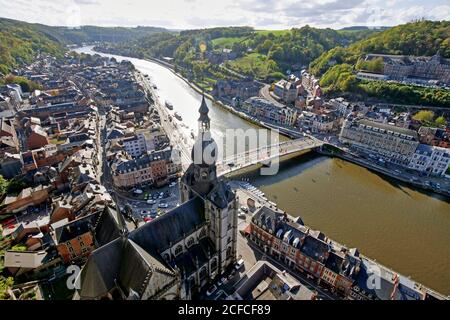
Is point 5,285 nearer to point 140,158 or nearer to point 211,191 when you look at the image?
point 211,191

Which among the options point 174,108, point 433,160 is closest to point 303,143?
point 433,160

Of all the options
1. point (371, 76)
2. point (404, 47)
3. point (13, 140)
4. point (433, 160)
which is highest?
point (404, 47)

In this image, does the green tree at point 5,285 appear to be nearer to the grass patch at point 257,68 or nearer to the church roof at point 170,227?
the church roof at point 170,227

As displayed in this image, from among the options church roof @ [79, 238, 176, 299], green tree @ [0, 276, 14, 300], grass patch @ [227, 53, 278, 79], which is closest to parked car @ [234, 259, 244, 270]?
church roof @ [79, 238, 176, 299]

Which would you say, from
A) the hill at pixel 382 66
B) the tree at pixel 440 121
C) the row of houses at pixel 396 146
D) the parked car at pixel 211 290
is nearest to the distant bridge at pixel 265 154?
the row of houses at pixel 396 146

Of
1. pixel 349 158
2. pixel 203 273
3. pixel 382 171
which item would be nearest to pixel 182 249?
pixel 203 273
